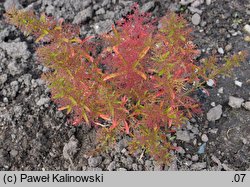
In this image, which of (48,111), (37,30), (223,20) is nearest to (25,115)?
(48,111)

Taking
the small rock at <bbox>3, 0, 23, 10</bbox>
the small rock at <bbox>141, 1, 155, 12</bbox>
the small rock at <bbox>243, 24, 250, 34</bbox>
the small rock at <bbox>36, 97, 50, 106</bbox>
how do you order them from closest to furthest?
the small rock at <bbox>36, 97, 50, 106</bbox>
the small rock at <bbox>243, 24, 250, 34</bbox>
the small rock at <bbox>141, 1, 155, 12</bbox>
the small rock at <bbox>3, 0, 23, 10</bbox>

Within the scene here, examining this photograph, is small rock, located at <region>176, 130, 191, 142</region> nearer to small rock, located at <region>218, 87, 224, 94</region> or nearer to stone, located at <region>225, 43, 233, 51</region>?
small rock, located at <region>218, 87, 224, 94</region>

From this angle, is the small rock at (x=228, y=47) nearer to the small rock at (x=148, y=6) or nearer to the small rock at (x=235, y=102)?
the small rock at (x=235, y=102)

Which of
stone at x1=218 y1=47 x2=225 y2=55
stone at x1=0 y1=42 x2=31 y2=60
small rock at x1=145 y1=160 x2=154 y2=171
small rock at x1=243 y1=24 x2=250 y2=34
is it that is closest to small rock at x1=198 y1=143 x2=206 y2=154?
small rock at x1=145 y1=160 x2=154 y2=171

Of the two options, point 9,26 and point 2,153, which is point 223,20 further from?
point 2,153

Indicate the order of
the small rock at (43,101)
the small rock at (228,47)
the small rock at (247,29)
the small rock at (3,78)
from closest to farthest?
the small rock at (43,101)
the small rock at (3,78)
the small rock at (228,47)
the small rock at (247,29)

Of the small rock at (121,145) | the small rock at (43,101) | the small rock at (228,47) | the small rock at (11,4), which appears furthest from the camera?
the small rock at (11,4)

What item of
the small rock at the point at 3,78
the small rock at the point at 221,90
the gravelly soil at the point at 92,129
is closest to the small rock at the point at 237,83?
the gravelly soil at the point at 92,129
